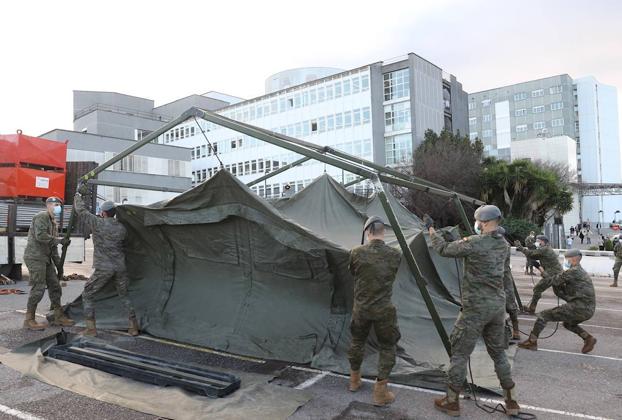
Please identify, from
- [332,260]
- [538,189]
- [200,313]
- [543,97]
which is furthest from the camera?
[543,97]

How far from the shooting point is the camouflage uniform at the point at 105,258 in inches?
263

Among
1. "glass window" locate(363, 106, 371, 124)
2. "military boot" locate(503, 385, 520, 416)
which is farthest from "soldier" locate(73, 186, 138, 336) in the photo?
"glass window" locate(363, 106, 371, 124)

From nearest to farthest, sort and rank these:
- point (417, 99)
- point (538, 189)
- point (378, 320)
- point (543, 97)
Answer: point (378, 320) → point (538, 189) → point (417, 99) → point (543, 97)

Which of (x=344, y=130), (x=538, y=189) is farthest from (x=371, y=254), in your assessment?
(x=344, y=130)

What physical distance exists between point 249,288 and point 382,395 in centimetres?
269

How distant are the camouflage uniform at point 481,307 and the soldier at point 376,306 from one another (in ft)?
1.80

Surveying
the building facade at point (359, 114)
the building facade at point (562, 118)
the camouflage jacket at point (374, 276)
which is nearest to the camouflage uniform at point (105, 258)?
the camouflage jacket at point (374, 276)

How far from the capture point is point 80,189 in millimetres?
7293

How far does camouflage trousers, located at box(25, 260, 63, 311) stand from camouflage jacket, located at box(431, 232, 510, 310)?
20.1 ft

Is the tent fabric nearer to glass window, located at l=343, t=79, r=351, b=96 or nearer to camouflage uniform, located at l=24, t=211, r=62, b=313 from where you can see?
camouflage uniform, located at l=24, t=211, r=62, b=313

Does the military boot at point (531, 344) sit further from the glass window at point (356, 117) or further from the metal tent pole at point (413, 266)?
the glass window at point (356, 117)

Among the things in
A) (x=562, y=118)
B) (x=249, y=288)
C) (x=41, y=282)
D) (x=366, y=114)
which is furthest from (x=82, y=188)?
(x=562, y=118)

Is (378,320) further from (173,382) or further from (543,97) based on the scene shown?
(543,97)

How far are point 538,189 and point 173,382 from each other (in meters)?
31.7
